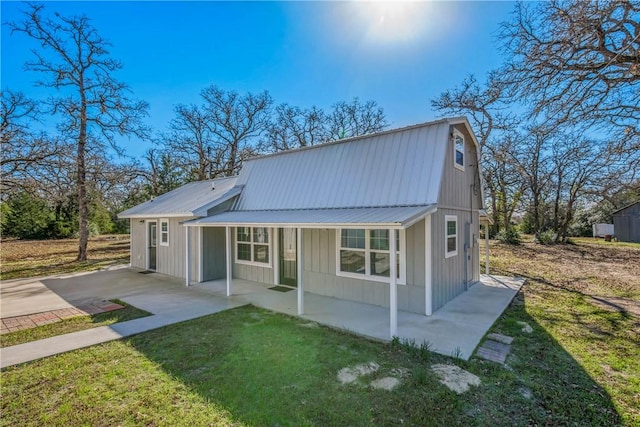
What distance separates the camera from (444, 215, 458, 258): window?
7.21 meters

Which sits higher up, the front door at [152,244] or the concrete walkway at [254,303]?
the front door at [152,244]

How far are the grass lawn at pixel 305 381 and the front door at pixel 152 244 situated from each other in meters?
7.11

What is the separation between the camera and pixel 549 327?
5.92m

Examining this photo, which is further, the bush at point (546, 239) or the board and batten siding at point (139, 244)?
the bush at point (546, 239)

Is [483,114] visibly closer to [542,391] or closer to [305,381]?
[542,391]

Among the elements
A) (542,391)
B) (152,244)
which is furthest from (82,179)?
(542,391)

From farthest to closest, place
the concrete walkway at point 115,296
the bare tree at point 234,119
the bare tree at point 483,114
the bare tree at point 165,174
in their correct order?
the bare tree at point 234,119, the bare tree at point 165,174, the bare tree at point 483,114, the concrete walkway at point 115,296

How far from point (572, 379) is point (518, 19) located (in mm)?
7523

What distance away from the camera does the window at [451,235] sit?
7207mm

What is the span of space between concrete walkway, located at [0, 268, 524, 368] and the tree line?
4.73 metres

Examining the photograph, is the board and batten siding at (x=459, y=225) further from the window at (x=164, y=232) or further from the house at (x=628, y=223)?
the house at (x=628, y=223)

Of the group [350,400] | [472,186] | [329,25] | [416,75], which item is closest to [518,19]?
[472,186]

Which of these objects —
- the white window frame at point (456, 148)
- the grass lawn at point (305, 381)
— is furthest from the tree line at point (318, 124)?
the grass lawn at point (305, 381)

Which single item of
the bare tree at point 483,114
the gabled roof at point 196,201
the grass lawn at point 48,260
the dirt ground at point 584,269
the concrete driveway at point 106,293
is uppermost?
the bare tree at point 483,114
